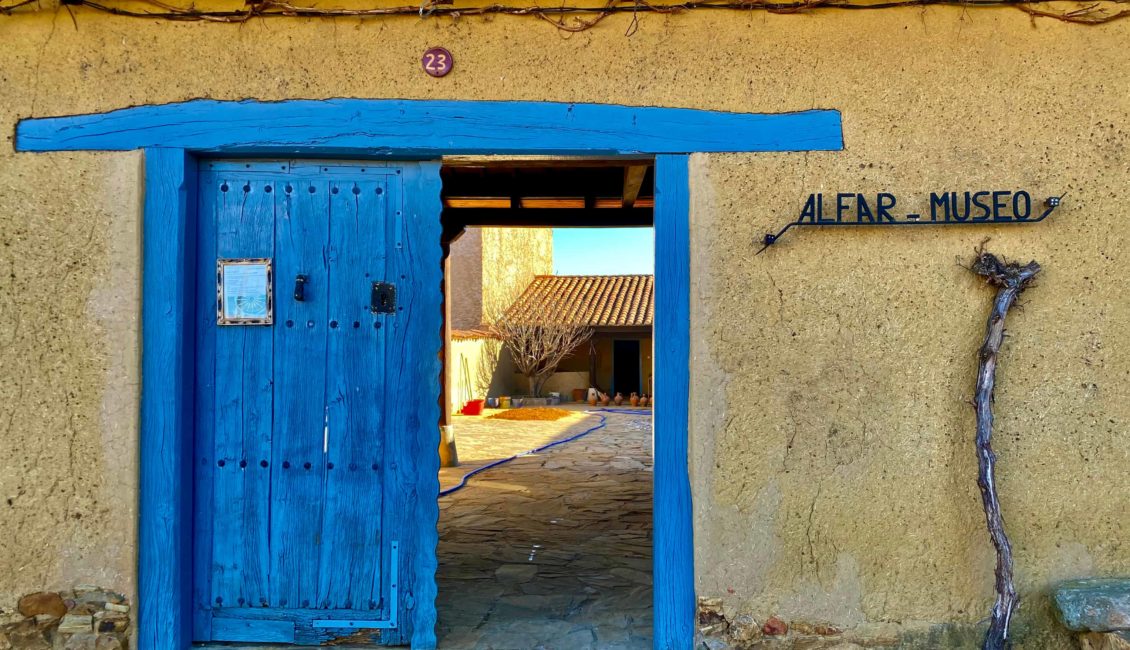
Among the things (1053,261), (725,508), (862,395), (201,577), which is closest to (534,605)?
(725,508)

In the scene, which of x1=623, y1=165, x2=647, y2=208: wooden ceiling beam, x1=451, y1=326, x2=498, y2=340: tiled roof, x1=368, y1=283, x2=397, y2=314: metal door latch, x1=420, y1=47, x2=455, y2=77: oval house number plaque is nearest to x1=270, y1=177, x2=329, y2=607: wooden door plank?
x1=368, y1=283, x2=397, y2=314: metal door latch

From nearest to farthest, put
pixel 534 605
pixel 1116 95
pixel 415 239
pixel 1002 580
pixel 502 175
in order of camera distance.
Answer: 1. pixel 1002 580
2. pixel 1116 95
3. pixel 415 239
4. pixel 534 605
5. pixel 502 175

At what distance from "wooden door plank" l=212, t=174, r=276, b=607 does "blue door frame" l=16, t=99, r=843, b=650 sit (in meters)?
0.15

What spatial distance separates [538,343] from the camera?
20250 mm

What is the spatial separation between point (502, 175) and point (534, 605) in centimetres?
332

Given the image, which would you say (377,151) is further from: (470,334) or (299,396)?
(470,334)

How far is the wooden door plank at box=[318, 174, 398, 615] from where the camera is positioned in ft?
10.5

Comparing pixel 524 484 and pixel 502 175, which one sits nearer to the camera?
pixel 502 175

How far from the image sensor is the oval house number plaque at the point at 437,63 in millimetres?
3084

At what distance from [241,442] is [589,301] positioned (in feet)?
66.6

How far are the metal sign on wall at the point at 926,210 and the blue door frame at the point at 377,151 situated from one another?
274 millimetres

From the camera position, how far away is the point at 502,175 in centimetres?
558

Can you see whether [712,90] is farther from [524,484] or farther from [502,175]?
[524,484]

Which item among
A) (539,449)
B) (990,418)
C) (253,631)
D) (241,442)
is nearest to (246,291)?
(241,442)
